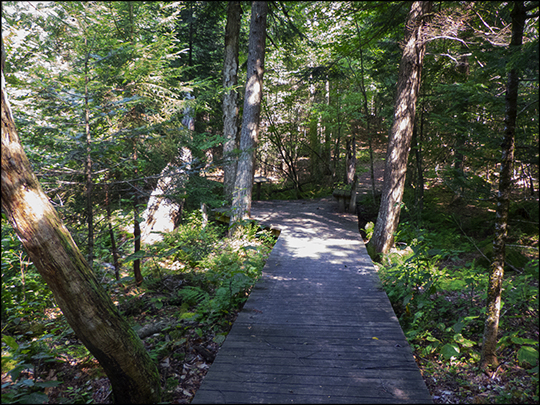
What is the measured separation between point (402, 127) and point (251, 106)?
3889mm

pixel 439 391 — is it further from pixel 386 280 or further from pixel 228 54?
pixel 228 54

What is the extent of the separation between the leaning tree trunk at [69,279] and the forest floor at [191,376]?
397 mm

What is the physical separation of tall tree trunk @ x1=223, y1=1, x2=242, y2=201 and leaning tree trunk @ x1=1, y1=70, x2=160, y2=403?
7.66m

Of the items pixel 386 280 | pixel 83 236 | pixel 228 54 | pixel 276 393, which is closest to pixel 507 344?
pixel 386 280

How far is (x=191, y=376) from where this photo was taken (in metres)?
3.39

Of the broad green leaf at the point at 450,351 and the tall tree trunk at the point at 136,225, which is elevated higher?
the tall tree trunk at the point at 136,225

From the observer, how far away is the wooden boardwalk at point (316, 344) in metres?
2.84

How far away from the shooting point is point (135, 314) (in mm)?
4965

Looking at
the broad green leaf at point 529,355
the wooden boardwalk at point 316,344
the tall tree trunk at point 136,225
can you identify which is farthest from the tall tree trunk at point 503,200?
the tall tree trunk at point 136,225

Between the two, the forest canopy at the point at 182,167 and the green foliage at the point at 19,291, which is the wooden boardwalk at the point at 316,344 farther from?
the green foliage at the point at 19,291

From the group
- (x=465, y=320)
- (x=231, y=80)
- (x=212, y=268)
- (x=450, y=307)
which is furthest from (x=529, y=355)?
(x=231, y=80)

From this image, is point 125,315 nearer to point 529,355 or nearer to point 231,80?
point 529,355

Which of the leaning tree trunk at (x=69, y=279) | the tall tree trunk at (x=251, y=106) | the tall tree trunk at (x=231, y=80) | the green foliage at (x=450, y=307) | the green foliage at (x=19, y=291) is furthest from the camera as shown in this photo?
the tall tree trunk at (x=231, y=80)

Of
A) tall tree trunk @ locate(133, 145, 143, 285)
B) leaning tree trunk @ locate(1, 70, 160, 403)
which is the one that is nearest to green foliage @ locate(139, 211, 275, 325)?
tall tree trunk @ locate(133, 145, 143, 285)
